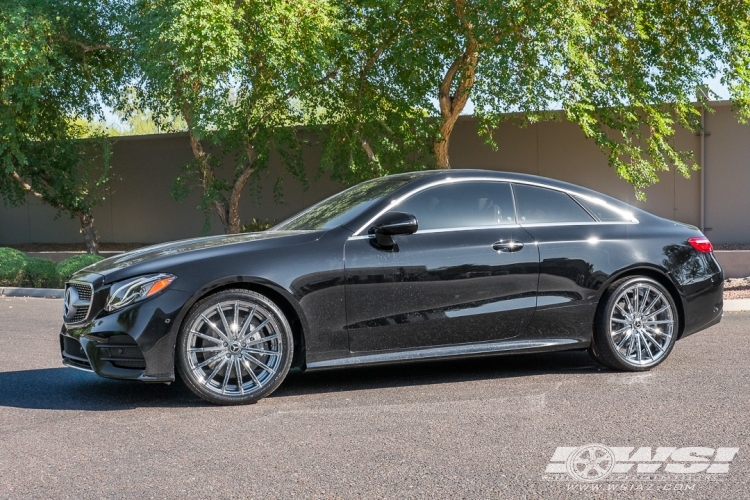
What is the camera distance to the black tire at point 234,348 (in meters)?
6.27

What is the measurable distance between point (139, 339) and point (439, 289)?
2.16 metres

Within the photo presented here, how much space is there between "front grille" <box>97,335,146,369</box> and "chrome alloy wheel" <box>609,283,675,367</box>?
3.62 m

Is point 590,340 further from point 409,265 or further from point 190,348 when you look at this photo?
point 190,348

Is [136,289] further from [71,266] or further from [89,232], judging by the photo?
[89,232]

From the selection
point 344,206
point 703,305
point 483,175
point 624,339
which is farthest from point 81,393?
point 703,305

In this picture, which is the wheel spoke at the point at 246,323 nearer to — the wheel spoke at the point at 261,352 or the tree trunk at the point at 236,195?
the wheel spoke at the point at 261,352

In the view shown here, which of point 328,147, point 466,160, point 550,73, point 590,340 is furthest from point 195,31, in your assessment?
point 590,340

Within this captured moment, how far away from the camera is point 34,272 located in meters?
16.7

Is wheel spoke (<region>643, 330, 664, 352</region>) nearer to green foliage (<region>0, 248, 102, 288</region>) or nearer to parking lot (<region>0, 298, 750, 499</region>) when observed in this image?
parking lot (<region>0, 298, 750, 499</region>)

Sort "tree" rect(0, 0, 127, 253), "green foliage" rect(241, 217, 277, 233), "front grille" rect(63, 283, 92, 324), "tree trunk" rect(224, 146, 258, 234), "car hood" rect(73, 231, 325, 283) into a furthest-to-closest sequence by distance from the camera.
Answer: "green foliage" rect(241, 217, 277, 233) < "tree trunk" rect(224, 146, 258, 234) < "tree" rect(0, 0, 127, 253) < "front grille" rect(63, 283, 92, 324) < "car hood" rect(73, 231, 325, 283)

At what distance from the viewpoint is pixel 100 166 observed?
2456cm

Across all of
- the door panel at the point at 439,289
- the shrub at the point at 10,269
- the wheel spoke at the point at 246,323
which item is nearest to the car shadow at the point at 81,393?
the wheel spoke at the point at 246,323

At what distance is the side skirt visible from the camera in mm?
6602

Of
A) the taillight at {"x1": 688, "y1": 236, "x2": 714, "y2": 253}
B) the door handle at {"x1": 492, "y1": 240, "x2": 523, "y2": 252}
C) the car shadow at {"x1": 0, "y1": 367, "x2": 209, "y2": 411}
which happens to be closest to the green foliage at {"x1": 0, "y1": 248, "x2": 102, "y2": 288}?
the car shadow at {"x1": 0, "y1": 367, "x2": 209, "y2": 411}
